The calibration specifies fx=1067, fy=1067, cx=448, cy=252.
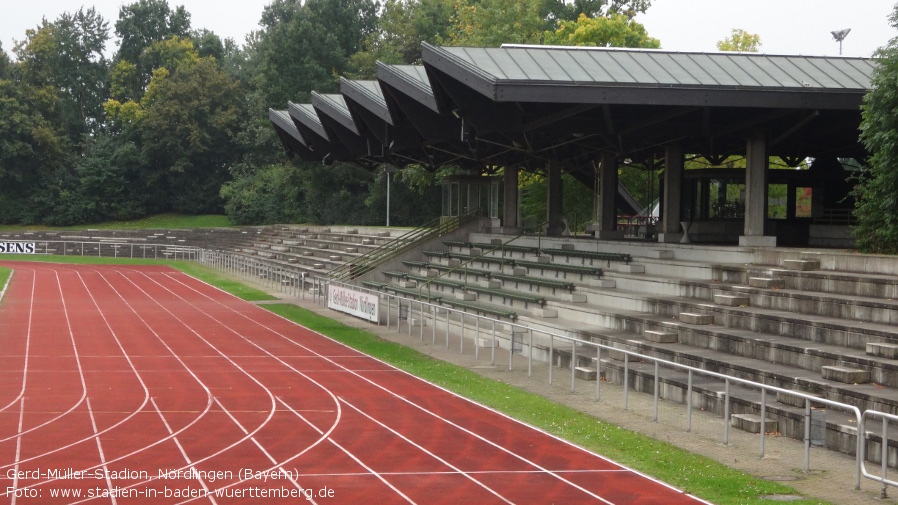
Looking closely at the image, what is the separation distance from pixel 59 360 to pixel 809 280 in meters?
15.3

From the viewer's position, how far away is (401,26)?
7544cm

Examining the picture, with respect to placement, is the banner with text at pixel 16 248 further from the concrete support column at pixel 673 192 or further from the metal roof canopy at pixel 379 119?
the concrete support column at pixel 673 192

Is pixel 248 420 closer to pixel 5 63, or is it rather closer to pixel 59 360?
pixel 59 360

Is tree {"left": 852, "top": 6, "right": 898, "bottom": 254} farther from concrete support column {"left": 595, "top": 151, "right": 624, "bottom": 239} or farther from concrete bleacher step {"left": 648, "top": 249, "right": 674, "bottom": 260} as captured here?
concrete support column {"left": 595, "top": 151, "right": 624, "bottom": 239}

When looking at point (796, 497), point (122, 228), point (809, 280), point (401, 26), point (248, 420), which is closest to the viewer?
point (796, 497)

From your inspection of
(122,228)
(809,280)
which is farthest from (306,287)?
(122,228)

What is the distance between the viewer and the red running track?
11.4m

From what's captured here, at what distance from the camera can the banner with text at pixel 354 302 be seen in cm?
3080

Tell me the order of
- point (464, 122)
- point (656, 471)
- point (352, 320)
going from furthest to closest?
point (352, 320)
point (464, 122)
point (656, 471)

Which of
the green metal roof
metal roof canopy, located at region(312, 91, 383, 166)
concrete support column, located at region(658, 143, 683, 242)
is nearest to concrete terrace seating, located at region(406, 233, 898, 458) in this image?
concrete support column, located at region(658, 143, 683, 242)

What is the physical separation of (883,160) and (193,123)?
73156 millimetres

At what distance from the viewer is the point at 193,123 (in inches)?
3408

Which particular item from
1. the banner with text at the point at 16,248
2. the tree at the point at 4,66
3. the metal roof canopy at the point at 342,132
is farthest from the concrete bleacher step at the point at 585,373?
the tree at the point at 4,66

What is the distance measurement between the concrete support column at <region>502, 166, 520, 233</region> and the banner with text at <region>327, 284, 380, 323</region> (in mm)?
9014
